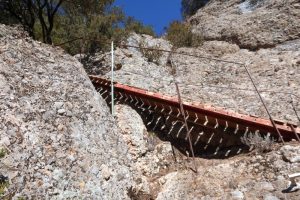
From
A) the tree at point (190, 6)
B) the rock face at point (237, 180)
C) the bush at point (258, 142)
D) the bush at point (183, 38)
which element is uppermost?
the tree at point (190, 6)

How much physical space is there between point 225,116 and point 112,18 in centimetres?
784

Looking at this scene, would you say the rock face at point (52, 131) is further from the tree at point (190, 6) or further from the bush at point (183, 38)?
the tree at point (190, 6)

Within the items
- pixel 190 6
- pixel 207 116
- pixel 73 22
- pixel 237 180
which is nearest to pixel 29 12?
pixel 73 22

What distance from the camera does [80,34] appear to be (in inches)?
541

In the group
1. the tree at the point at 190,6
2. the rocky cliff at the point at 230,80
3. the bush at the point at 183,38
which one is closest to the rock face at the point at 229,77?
the rocky cliff at the point at 230,80

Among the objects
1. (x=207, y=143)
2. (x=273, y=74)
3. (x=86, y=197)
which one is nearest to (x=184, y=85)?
(x=273, y=74)

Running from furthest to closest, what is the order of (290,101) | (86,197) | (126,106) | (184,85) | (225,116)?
(184,85) → (290,101) → (126,106) → (225,116) → (86,197)

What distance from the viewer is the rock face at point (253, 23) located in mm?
14002

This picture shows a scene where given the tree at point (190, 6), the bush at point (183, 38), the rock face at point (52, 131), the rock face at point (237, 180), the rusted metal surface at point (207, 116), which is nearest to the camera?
the rock face at point (52, 131)

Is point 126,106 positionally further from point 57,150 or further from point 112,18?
point 112,18

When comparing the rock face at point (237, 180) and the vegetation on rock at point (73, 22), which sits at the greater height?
the vegetation on rock at point (73, 22)

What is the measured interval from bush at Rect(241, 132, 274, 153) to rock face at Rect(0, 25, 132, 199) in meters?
2.15

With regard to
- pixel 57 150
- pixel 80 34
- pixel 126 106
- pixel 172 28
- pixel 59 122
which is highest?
pixel 172 28

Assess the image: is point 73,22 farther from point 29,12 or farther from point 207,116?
point 207,116
